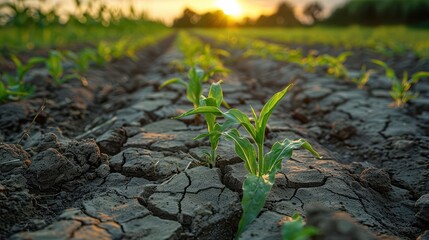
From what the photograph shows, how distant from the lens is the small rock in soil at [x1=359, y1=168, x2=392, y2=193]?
1.77m

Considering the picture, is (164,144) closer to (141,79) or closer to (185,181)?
(185,181)

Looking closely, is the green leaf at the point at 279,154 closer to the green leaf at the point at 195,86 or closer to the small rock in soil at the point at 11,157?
the green leaf at the point at 195,86

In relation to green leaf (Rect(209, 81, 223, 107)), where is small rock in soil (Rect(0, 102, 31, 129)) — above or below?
below

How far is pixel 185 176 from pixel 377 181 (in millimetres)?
894

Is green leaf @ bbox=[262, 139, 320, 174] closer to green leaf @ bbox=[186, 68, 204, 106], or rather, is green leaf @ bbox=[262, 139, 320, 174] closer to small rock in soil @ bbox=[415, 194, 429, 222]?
small rock in soil @ bbox=[415, 194, 429, 222]

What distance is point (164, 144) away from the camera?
6.95 feet

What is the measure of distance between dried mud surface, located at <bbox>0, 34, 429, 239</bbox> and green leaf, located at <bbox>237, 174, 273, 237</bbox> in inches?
2.1

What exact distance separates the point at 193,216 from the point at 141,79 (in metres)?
3.15

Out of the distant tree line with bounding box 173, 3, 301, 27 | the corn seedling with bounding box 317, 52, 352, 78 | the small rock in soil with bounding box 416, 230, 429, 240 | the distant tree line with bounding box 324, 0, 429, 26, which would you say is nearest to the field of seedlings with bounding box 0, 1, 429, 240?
the small rock in soil with bounding box 416, 230, 429, 240

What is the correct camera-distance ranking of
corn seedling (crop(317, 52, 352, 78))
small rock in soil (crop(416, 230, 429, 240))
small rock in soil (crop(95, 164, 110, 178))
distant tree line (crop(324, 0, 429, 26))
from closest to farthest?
1. small rock in soil (crop(416, 230, 429, 240))
2. small rock in soil (crop(95, 164, 110, 178))
3. corn seedling (crop(317, 52, 352, 78))
4. distant tree line (crop(324, 0, 429, 26))

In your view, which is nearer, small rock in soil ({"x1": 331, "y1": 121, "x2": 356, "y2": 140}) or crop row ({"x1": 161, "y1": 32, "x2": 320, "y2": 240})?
crop row ({"x1": 161, "y1": 32, "x2": 320, "y2": 240})

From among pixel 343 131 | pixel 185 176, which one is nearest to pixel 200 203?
pixel 185 176

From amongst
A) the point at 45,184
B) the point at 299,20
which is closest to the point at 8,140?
the point at 45,184

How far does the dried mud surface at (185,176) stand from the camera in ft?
4.31
